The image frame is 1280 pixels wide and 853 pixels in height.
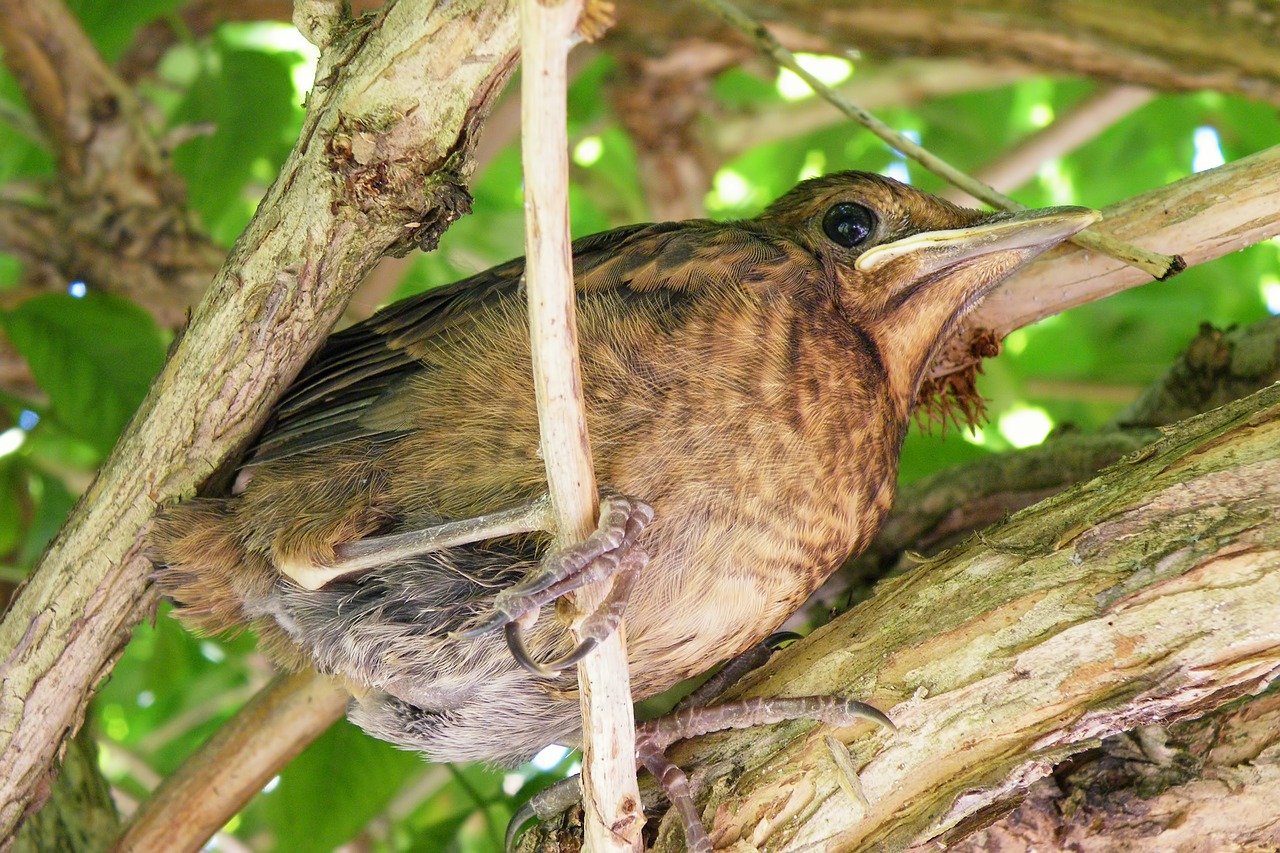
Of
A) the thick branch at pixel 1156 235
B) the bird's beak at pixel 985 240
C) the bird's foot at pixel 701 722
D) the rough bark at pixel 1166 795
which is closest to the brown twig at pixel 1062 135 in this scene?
the thick branch at pixel 1156 235

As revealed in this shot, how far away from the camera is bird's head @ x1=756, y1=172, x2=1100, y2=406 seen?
1921mm

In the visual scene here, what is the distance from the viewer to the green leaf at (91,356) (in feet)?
7.97

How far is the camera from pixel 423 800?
3686 mm

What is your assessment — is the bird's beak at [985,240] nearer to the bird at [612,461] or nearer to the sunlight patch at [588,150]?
the bird at [612,461]

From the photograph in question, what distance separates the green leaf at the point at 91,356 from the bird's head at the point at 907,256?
1360 millimetres

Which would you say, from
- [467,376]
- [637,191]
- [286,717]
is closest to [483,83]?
[467,376]

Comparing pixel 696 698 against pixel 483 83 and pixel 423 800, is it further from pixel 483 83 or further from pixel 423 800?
pixel 423 800

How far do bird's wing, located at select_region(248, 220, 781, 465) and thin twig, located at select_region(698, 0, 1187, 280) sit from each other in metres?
0.27

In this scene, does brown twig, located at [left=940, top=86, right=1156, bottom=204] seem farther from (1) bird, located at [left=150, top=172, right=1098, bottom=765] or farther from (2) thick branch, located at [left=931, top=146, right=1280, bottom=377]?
(1) bird, located at [left=150, top=172, right=1098, bottom=765]

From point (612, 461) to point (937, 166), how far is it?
79cm

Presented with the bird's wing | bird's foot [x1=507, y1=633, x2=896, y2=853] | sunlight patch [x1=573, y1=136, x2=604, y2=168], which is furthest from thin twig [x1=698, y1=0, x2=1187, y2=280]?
sunlight patch [x1=573, y1=136, x2=604, y2=168]

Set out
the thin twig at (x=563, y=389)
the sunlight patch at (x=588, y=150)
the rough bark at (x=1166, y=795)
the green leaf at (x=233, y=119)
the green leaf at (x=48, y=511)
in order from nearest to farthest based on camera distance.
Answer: the thin twig at (x=563, y=389)
the rough bark at (x=1166, y=795)
the green leaf at (x=48, y=511)
the green leaf at (x=233, y=119)
the sunlight patch at (x=588, y=150)

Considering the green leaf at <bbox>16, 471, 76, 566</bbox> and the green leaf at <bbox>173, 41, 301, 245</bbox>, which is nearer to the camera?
the green leaf at <bbox>16, 471, 76, 566</bbox>

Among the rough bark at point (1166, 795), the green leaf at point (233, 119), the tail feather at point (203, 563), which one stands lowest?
the rough bark at point (1166, 795)
